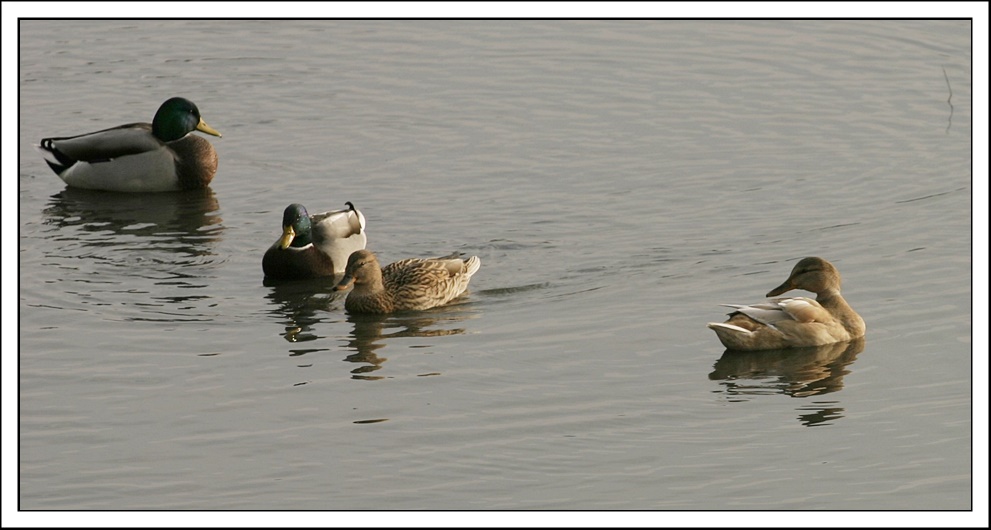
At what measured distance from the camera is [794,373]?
35.7ft

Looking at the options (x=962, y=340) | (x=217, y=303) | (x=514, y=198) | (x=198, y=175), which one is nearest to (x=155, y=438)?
(x=217, y=303)

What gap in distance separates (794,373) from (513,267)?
3.19 meters

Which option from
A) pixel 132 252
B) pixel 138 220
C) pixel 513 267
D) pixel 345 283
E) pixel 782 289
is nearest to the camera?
pixel 782 289

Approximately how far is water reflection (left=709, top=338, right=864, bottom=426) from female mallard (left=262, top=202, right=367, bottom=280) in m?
3.82

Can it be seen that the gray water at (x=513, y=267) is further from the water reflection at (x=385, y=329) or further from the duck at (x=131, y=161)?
the duck at (x=131, y=161)

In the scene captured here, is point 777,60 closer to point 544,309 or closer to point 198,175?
point 198,175

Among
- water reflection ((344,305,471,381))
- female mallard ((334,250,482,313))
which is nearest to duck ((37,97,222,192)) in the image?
female mallard ((334,250,482,313))

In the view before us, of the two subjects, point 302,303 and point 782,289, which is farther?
point 302,303

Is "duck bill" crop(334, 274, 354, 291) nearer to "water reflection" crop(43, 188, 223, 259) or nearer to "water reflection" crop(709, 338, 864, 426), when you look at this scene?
"water reflection" crop(43, 188, 223, 259)

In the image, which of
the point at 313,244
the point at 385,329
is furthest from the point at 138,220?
the point at 385,329

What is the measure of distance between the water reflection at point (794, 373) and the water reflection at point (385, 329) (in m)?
2.04

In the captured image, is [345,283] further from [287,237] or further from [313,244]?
[313,244]

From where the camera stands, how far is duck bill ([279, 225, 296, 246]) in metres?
13.2

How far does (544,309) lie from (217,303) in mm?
2466
